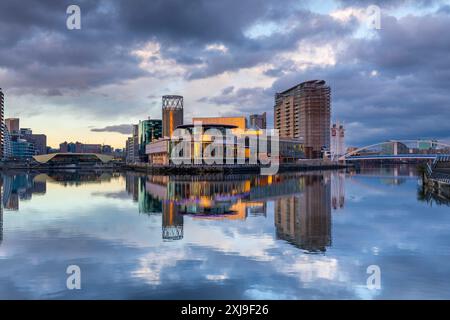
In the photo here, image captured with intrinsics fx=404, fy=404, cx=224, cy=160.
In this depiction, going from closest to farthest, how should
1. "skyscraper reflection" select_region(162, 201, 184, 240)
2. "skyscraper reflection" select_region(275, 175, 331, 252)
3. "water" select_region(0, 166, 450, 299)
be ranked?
1. "water" select_region(0, 166, 450, 299)
2. "skyscraper reflection" select_region(275, 175, 331, 252)
3. "skyscraper reflection" select_region(162, 201, 184, 240)

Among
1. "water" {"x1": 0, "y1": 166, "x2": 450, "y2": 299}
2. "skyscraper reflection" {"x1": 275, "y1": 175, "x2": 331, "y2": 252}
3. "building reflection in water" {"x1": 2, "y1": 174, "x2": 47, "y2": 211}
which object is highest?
"building reflection in water" {"x1": 2, "y1": 174, "x2": 47, "y2": 211}

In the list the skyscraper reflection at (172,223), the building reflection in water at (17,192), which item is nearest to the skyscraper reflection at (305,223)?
the skyscraper reflection at (172,223)

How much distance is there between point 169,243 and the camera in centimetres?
2278

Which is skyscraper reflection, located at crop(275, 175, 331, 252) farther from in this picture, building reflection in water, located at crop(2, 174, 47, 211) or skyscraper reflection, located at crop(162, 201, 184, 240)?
building reflection in water, located at crop(2, 174, 47, 211)

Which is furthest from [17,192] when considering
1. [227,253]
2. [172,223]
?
[227,253]

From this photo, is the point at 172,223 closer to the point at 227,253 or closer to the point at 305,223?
the point at 305,223

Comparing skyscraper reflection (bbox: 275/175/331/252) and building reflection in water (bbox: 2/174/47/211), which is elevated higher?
building reflection in water (bbox: 2/174/47/211)

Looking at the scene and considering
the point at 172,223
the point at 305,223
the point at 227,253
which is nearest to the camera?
the point at 227,253

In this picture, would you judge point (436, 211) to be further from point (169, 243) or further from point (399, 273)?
point (169, 243)

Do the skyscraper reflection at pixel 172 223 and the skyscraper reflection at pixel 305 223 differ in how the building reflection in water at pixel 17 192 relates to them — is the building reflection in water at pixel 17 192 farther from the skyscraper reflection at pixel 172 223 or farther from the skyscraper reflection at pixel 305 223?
the skyscraper reflection at pixel 305 223

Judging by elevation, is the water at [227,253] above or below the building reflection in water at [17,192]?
below

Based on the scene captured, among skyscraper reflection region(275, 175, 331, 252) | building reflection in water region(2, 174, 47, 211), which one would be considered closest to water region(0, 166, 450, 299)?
skyscraper reflection region(275, 175, 331, 252)

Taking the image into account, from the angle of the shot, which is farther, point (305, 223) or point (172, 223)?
point (172, 223)

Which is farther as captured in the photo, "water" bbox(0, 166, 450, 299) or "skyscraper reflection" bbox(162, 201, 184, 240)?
"skyscraper reflection" bbox(162, 201, 184, 240)
